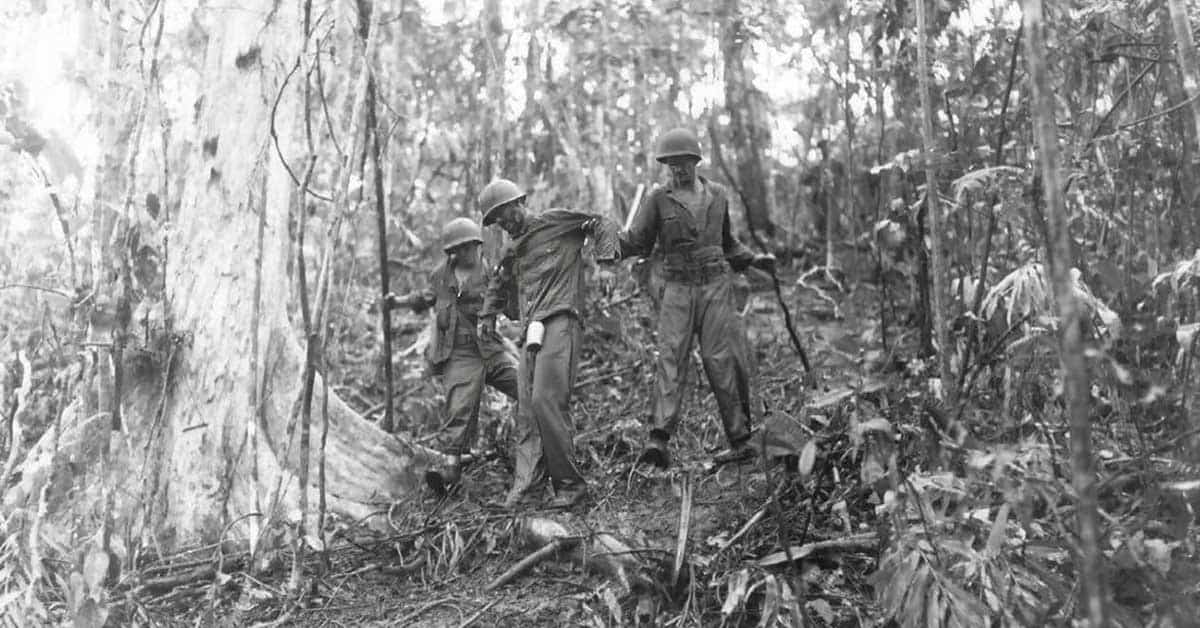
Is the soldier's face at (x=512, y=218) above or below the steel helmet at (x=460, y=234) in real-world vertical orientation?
above

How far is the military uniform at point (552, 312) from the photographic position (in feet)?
19.8

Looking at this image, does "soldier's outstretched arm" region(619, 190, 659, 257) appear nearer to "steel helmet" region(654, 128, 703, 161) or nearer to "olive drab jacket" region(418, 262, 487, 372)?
"steel helmet" region(654, 128, 703, 161)

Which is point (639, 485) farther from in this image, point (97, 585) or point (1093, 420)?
point (97, 585)

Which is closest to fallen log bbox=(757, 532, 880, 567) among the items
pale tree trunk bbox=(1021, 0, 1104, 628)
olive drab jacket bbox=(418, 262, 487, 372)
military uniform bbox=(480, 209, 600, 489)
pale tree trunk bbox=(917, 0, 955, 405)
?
pale tree trunk bbox=(917, 0, 955, 405)

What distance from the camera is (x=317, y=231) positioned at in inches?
371

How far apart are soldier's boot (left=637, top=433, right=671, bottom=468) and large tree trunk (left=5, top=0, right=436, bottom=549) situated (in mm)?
1601

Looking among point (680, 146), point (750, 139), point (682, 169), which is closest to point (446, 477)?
point (682, 169)

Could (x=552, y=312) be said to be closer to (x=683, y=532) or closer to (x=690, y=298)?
(x=690, y=298)

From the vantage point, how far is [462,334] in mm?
6828

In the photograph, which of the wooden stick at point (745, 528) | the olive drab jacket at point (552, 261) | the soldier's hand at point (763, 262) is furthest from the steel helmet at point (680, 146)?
the wooden stick at point (745, 528)

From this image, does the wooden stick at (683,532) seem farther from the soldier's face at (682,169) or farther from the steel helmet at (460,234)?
the steel helmet at (460,234)

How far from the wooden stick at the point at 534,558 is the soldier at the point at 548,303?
23.9 inches

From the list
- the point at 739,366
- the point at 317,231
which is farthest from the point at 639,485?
the point at 317,231

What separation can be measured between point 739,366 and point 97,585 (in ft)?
13.2
